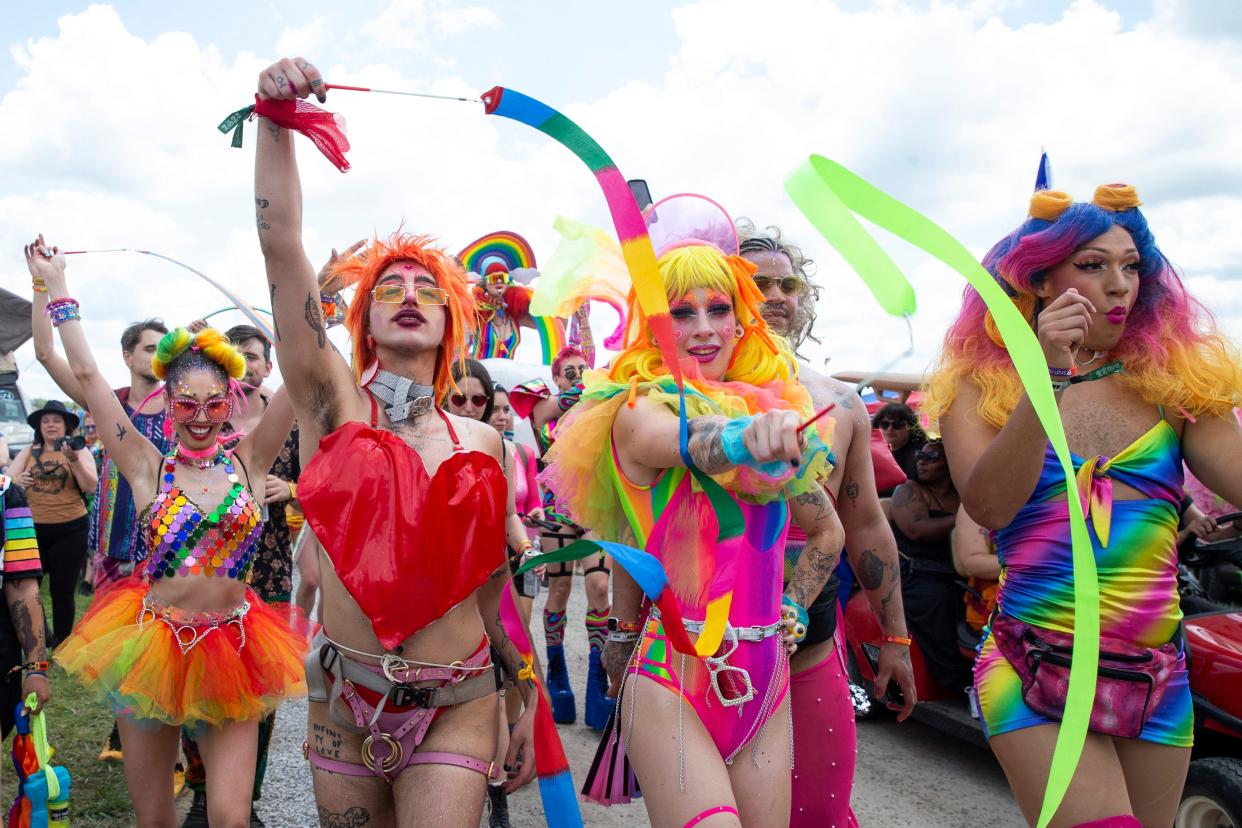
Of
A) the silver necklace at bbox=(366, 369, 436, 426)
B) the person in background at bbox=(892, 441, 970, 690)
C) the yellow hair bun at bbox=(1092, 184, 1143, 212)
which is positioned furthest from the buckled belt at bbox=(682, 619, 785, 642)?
the person in background at bbox=(892, 441, 970, 690)

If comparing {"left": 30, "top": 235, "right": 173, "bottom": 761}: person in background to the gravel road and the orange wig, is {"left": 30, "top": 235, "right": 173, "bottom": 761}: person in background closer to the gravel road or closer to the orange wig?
the gravel road

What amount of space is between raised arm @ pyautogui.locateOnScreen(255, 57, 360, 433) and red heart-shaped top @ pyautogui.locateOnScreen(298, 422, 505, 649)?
13 centimetres

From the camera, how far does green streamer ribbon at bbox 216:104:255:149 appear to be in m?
2.51

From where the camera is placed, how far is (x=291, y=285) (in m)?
2.54

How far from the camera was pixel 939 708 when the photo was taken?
17.7ft

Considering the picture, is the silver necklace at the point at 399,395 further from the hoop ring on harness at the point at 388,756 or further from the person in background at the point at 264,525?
the person in background at the point at 264,525

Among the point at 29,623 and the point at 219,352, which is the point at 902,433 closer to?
the point at 219,352

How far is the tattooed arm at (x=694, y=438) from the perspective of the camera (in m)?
1.93

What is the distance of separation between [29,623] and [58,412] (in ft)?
17.9

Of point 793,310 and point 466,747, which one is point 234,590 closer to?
point 466,747

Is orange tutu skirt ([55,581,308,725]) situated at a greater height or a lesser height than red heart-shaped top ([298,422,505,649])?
lesser

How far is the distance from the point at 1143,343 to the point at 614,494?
165 centimetres

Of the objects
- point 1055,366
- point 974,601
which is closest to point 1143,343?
point 1055,366

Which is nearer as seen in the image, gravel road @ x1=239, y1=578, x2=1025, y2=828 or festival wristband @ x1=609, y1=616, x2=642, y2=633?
festival wristband @ x1=609, y1=616, x2=642, y2=633
